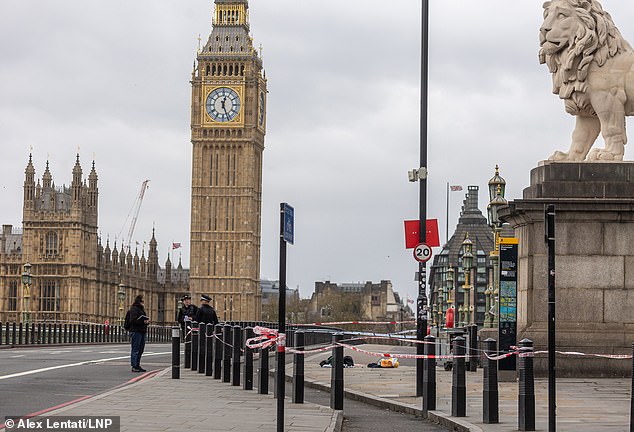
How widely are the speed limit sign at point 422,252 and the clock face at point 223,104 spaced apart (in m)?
122

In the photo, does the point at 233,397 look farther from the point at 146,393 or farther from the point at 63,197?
the point at 63,197

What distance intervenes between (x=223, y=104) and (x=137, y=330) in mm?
116663

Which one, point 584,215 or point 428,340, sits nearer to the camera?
point 428,340

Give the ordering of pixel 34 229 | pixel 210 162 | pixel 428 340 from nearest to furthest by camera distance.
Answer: pixel 428 340 < pixel 34 229 < pixel 210 162

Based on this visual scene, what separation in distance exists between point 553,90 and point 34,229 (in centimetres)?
10037

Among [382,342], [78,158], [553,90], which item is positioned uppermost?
[78,158]

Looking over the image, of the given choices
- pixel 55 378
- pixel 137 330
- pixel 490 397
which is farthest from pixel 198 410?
pixel 137 330

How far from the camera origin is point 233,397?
58.0ft

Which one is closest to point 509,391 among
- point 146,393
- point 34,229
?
point 146,393

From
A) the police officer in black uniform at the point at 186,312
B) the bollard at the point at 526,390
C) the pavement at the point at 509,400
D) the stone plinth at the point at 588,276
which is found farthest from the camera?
the police officer in black uniform at the point at 186,312

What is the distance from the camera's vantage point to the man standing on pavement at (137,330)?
24922 millimetres

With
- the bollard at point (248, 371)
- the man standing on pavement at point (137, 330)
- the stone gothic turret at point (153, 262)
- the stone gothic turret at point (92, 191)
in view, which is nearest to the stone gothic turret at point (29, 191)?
the stone gothic turret at point (92, 191)

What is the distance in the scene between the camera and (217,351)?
22234 mm

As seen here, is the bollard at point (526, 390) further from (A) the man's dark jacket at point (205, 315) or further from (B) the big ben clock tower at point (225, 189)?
(B) the big ben clock tower at point (225, 189)
